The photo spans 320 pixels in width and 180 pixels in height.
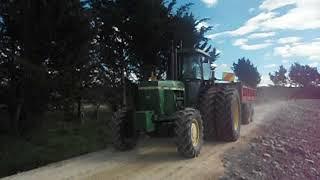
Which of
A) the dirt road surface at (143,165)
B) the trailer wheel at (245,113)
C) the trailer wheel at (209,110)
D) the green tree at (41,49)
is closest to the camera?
the dirt road surface at (143,165)

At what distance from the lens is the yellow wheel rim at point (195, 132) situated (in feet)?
43.3

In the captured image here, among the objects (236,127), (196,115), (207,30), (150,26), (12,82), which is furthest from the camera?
(207,30)

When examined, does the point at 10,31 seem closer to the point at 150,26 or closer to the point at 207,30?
the point at 150,26

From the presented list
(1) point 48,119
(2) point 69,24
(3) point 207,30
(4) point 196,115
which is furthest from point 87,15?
(3) point 207,30

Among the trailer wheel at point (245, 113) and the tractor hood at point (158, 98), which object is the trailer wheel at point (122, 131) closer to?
the tractor hood at point (158, 98)

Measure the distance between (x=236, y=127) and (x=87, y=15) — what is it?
6.85m

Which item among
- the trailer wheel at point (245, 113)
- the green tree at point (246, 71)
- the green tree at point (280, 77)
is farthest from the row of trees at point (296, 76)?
the trailer wheel at point (245, 113)

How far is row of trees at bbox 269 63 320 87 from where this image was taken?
11456 centimetres

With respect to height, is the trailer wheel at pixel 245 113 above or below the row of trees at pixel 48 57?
below

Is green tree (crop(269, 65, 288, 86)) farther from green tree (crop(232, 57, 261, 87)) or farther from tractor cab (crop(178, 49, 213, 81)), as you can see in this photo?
tractor cab (crop(178, 49, 213, 81))

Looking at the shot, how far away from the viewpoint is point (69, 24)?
18328 mm

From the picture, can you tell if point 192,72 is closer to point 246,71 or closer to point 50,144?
point 50,144

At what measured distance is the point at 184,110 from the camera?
13.2m

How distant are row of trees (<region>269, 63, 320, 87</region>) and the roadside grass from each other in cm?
9828
